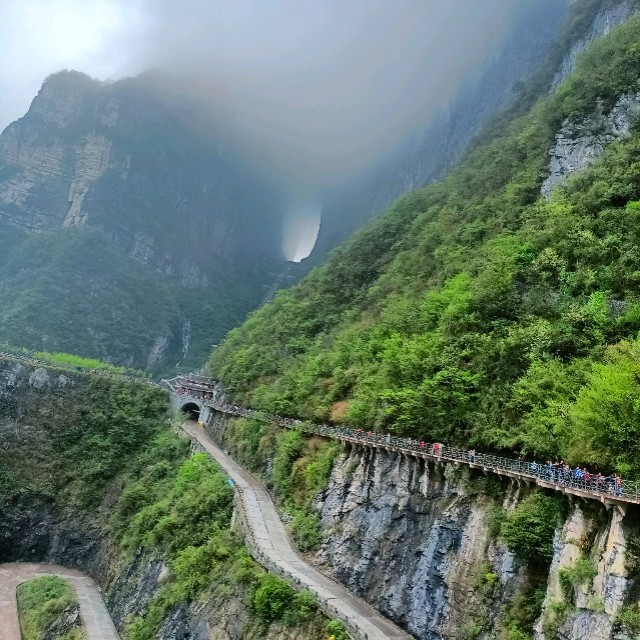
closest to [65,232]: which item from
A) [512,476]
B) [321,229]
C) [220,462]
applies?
[321,229]

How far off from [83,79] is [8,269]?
71.0 m

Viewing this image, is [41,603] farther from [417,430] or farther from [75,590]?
[417,430]

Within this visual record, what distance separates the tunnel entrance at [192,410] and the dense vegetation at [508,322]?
1423 cm

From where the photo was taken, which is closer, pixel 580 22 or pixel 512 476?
pixel 512 476

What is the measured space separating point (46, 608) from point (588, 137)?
50350mm

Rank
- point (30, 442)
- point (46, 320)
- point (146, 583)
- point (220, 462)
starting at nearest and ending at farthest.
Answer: point (146, 583) < point (220, 462) < point (30, 442) < point (46, 320)

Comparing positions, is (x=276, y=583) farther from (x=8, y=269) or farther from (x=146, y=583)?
(x=8, y=269)

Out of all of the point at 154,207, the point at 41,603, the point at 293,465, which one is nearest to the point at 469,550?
the point at 293,465

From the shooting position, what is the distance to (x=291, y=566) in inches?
1015

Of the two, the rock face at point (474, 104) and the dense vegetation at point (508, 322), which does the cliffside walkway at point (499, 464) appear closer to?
the dense vegetation at point (508, 322)

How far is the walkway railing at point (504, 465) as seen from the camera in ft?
48.9

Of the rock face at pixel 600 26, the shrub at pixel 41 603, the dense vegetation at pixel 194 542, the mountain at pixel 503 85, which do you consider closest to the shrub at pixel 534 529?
the dense vegetation at pixel 194 542

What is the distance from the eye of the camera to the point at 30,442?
5725cm

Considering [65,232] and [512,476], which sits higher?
[65,232]
